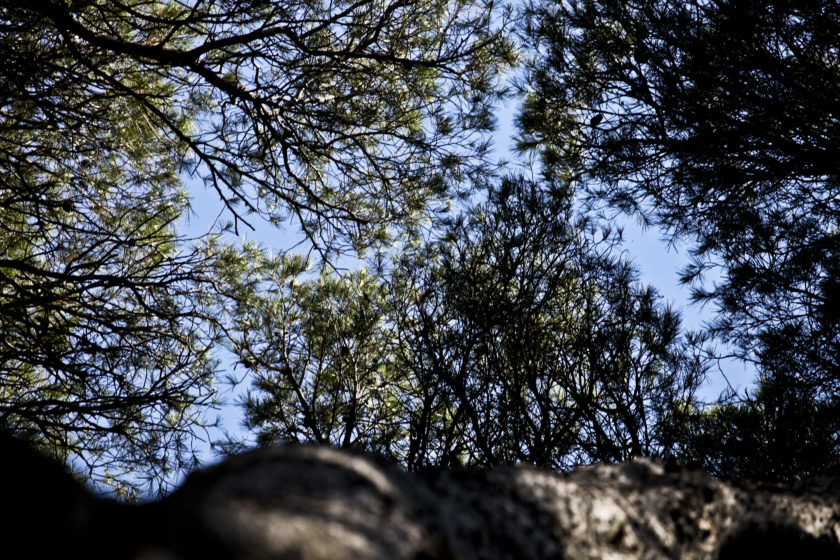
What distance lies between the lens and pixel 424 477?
833 mm

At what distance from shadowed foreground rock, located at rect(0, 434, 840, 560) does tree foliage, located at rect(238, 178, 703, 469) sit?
2.50 m

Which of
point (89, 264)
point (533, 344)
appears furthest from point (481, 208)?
point (89, 264)

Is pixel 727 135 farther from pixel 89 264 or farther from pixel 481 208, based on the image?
pixel 89 264

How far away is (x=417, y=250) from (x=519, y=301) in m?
1.12

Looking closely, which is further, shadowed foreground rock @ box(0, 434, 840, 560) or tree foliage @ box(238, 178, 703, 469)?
tree foliage @ box(238, 178, 703, 469)

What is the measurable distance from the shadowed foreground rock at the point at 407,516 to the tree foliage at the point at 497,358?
98.5 inches

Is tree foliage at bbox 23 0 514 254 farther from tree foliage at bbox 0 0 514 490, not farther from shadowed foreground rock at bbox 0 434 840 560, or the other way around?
shadowed foreground rock at bbox 0 434 840 560

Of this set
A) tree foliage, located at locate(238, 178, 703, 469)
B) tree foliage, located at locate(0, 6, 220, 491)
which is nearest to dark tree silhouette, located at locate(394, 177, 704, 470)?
tree foliage, located at locate(238, 178, 703, 469)

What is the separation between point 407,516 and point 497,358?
3.41 m

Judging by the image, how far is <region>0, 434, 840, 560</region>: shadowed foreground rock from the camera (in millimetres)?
525

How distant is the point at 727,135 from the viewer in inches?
128

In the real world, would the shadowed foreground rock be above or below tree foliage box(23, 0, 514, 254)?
below

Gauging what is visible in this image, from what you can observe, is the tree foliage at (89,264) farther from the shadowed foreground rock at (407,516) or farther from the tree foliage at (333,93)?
the shadowed foreground rock at (407,516)

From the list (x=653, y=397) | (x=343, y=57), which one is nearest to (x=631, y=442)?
(x=653, y=397)
